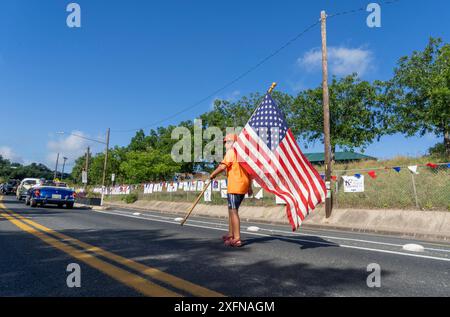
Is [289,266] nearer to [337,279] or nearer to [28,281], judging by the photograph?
[337,279]

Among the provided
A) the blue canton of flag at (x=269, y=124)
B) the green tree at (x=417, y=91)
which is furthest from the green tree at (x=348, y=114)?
the blue canton of flag at (x=269, y=124)

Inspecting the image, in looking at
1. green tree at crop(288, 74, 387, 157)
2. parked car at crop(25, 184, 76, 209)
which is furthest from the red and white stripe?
green tree at crop(288, 74, 387, 157)

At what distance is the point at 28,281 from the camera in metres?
3.39

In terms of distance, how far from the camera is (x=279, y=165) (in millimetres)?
6453

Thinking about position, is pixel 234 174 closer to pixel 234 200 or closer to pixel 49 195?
pixel 234 200

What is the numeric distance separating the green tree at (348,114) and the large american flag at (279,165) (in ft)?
88.2

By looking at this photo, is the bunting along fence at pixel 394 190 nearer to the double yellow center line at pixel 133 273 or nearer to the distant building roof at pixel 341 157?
the double yellow center line at pixel 133 273

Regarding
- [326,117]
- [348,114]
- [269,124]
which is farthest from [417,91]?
[269,124]

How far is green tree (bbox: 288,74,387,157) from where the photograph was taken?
32.6 metres

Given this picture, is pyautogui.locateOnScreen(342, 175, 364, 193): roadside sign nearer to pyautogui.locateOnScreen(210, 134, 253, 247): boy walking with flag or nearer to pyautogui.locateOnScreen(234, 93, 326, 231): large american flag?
pyautogui.locateOnScreen(234, 93, 326, 231): large american flag

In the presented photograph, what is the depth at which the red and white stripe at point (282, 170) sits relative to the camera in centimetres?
623

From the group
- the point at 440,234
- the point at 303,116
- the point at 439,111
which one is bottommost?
the point at 440,234
